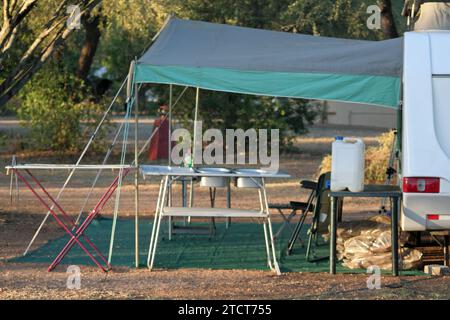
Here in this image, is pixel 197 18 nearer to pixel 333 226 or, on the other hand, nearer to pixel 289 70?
pixel 289 70

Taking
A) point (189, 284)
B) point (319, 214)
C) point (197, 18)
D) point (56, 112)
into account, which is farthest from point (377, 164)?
point (189, 284)

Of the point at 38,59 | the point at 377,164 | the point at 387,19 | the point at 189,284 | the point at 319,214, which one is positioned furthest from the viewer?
the point at 387,19

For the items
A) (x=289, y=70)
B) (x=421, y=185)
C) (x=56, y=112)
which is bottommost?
(x=421, y=185)

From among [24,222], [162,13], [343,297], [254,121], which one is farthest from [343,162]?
[254,121]

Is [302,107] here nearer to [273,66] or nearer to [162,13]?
[162,13]

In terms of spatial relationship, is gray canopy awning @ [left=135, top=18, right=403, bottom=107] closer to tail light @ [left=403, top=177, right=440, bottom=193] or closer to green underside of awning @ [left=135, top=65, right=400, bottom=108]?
green underside of awning @ [left=135, top=65, right=400, bottom=108]

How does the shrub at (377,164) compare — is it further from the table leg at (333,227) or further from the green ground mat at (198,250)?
the table leg at (333,227)

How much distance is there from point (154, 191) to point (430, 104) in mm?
8718

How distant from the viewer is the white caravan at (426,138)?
8.41 m

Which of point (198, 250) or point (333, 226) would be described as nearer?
point (333, 226)

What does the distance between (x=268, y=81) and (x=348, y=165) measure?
45.7 inches

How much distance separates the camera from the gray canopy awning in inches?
362

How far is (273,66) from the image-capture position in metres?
9.23

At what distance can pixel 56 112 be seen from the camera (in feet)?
71.3
